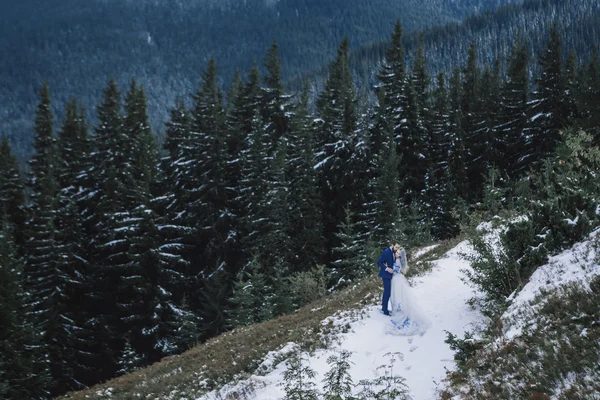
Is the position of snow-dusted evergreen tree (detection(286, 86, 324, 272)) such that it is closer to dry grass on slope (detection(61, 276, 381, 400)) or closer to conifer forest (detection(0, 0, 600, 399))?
conifer forest (detection(0, 0, 600, 399))

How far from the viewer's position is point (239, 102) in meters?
54.4

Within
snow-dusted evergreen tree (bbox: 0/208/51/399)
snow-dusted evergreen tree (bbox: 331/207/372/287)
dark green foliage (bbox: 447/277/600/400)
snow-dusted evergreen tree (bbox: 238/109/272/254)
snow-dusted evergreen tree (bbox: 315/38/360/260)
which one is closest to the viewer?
dark green foliage (bbox: 447/277/600/400)

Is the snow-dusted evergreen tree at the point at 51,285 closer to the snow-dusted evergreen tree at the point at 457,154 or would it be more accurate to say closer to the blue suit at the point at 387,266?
the blue suit at the point at 387,266

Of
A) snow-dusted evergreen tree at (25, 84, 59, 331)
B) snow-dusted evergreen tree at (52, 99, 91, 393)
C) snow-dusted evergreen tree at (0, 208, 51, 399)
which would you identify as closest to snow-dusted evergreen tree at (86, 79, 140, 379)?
snow-dusted evergreen tree at (52, 99, 91, 393)

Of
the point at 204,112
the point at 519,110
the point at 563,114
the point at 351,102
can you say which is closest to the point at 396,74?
the point at 351,102

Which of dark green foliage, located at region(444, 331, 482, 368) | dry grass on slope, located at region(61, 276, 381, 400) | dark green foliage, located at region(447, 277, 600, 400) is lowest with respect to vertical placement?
dry grass on slope, located at region(61, 276, 381, 400)

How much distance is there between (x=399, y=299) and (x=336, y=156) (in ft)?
127

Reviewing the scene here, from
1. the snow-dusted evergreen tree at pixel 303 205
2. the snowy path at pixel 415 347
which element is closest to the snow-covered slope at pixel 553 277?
the snowy path at pixel 415 347

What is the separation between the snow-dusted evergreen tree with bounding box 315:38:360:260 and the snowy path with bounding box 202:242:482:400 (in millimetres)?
34145

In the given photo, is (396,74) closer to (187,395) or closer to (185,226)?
(185,226)

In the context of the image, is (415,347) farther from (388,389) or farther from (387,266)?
(387,266)

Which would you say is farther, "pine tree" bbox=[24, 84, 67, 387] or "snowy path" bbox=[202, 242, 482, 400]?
"pine tree" bbox=[24, 84, 67, 387]

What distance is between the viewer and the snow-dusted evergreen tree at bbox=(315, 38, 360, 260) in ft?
159

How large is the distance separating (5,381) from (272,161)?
26634 mm
